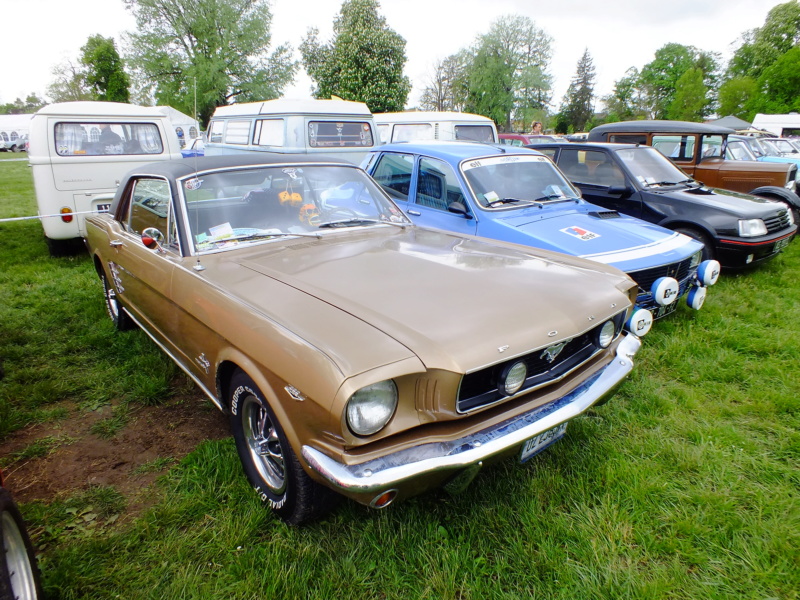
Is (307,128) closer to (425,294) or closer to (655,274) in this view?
(655,274)

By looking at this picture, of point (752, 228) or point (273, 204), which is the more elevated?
point (273, 204)

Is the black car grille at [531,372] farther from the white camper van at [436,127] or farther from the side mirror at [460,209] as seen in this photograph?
the white camper van at [436,127]

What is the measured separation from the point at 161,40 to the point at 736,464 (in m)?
37.1

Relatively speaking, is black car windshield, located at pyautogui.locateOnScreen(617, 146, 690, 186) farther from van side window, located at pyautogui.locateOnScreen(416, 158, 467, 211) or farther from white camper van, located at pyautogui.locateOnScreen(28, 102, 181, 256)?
white camper van, located at pyautogui.locateOnScreen(28, 102, 181, 256)

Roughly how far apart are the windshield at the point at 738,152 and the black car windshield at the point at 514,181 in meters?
6.30

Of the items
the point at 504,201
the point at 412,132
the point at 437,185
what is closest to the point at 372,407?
the point at 504,201

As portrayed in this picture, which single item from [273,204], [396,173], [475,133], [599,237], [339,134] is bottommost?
[599,237]

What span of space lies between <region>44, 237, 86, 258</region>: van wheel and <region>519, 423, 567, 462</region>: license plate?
7107 mm

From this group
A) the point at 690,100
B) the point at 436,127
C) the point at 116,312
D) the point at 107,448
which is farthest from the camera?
the point at 690,100

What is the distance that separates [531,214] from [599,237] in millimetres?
679

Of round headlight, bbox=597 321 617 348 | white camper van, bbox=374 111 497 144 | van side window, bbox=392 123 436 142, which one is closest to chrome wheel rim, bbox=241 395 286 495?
round headlight, bbox=597 321 617 348

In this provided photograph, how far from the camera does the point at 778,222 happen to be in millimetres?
5945

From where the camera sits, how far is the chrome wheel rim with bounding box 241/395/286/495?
227cm

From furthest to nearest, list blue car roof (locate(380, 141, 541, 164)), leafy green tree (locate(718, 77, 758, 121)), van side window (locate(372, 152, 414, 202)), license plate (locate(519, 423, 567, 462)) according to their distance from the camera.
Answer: leafy green tree (locate(718, 77, 758, 121)), van side window (locate(372, 152, 414, 202)), blue car roof (locate(380, 141, 541, 164)), license plate (locate(519, 423, 567, 462))
